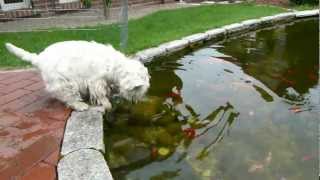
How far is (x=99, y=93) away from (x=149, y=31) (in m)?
3.56

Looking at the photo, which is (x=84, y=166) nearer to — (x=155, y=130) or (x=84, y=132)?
(x=84, y=132)

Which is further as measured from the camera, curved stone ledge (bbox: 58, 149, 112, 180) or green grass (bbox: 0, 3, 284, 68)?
green grass (bbox: 0, 3, 284, 68)

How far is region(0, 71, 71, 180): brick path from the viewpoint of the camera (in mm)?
2574

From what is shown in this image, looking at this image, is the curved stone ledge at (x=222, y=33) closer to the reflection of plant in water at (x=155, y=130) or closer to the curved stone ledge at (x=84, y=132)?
the reflection of plant in water at (x=155, y=130)

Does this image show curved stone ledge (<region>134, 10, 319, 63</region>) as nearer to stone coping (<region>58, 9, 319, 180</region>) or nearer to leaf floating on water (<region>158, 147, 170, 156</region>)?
stone coping (<region>58, 9, 319, 180</region>)

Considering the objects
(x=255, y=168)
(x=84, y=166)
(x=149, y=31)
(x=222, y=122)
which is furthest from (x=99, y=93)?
(x=149, y=31)

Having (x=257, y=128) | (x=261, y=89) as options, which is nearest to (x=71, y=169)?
(x=257, y=128)

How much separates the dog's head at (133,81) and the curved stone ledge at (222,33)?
1.69 meters

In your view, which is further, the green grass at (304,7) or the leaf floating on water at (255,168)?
the green grass at (304,7)

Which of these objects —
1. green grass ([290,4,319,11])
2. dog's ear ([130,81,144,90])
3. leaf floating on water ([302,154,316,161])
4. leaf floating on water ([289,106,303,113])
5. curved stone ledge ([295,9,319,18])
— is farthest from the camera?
green grass ([290,4,319,11])

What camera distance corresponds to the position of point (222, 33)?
6445 millimetres

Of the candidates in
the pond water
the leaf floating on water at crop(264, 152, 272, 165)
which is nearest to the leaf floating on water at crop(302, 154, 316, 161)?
the pond water

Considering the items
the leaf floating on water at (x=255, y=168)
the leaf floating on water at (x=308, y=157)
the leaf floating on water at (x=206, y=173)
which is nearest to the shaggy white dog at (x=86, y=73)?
the leaf floating on water at (x=206, y=173)

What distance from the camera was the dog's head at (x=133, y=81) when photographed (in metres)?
3.23
